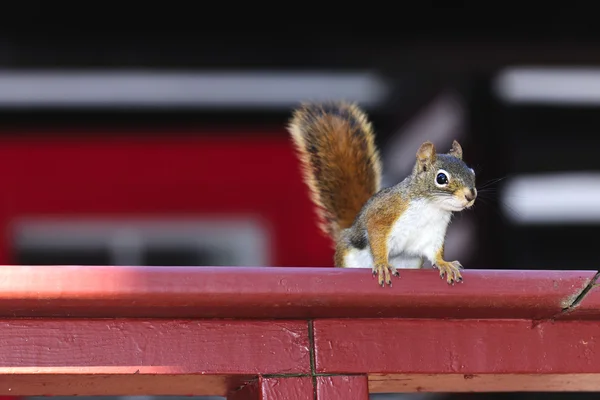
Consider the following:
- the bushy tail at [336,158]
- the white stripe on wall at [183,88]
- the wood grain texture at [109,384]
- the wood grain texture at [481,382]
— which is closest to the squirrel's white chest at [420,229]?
the bushy tail at [336,158]

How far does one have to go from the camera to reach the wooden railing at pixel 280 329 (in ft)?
2.84

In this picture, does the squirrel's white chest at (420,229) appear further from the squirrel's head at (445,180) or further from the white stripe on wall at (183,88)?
the white stripe on wall at (183,88)

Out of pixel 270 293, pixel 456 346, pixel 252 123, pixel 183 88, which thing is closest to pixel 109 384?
pixel 270 293

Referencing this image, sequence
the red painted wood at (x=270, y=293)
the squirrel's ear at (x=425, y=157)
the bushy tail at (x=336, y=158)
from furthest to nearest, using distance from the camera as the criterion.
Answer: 1. the bushy tail at (x=336, y=158)
2. the squirrel's ear at (x=425, y=157)
3. the red painted wood at (x=270, y=293)

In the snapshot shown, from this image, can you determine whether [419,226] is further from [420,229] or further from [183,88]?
[183,88]

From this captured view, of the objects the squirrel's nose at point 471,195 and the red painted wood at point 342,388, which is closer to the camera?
the red painted wood at point 342,388

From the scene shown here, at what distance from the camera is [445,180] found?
1407 millimetres

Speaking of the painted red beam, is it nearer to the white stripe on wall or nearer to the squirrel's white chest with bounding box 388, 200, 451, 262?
the squirrel's white chest with bounding box 388, 200, 451, 262

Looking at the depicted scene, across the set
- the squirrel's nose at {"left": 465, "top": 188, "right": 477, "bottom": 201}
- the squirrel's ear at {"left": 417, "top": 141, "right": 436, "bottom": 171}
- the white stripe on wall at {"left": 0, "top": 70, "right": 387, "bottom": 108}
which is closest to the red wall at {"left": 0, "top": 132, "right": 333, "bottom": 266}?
the white stripe on wall at {"left": 0, "top": 70, "right": 387, "bottom": 108}

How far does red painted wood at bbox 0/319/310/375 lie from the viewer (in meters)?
0.87

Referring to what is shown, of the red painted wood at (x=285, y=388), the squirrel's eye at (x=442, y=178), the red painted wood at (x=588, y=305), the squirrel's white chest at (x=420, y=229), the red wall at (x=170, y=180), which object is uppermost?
the red wall at (x=170, y=180)

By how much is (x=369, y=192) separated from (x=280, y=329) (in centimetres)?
79

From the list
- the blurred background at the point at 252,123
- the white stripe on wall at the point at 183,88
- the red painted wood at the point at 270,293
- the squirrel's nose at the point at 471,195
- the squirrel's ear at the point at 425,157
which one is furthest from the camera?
the white stripe on wall at the point at 183,88

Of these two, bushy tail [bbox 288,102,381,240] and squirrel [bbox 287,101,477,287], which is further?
bushy tail [bbox 288,102,381,240]
